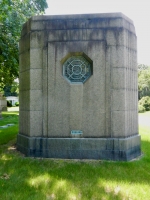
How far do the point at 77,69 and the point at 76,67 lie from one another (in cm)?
6

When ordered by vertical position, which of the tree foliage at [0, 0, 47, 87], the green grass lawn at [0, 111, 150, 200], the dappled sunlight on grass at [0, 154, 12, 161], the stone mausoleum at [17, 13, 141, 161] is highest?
the tree foliage at [0, 0, 47, 87]

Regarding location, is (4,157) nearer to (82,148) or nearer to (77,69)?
(82,148)

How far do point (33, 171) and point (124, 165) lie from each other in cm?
213

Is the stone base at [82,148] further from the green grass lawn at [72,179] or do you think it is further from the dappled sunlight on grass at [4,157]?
the dappled sunlight on grass at [4,157]

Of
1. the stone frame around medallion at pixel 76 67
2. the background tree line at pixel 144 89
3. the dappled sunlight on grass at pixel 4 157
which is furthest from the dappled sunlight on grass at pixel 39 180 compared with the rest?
the background tree line at pixel 144 89

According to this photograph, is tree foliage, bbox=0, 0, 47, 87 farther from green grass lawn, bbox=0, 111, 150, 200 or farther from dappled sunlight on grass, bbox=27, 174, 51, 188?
dappled sunlight on grass, bbox=27, 174, 51, 188

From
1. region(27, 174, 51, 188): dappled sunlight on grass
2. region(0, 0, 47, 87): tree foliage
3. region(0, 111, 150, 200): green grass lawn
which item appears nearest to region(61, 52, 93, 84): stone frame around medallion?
region(0, 111, 150, 200): green grass lawn

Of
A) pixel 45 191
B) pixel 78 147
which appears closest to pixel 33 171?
pixel 45 191

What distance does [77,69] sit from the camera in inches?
220

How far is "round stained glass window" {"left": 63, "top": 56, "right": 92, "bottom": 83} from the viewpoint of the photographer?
18.3 feet

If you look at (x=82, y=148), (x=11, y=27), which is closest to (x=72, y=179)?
(x=82, y=148)

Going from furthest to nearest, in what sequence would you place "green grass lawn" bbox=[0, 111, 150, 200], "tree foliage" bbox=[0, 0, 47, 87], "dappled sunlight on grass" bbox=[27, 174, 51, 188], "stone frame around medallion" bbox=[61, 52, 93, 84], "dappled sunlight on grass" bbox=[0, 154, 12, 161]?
"tree foliage" bbox=[0, 0, 47, 87] → "stone frame around medallion" bbox=[61, 52, 93, 84] → "dappled sunlight on grass" bbox=[0, 154, 12, 161] → "dappled sunlight on grass" bbox=[27, 174, 51, 188] → "green grass lawn" bbox=[0, 111, 150, 200]

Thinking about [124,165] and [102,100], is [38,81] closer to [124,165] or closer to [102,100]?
[102,100]

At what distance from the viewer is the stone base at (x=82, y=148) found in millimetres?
5285
